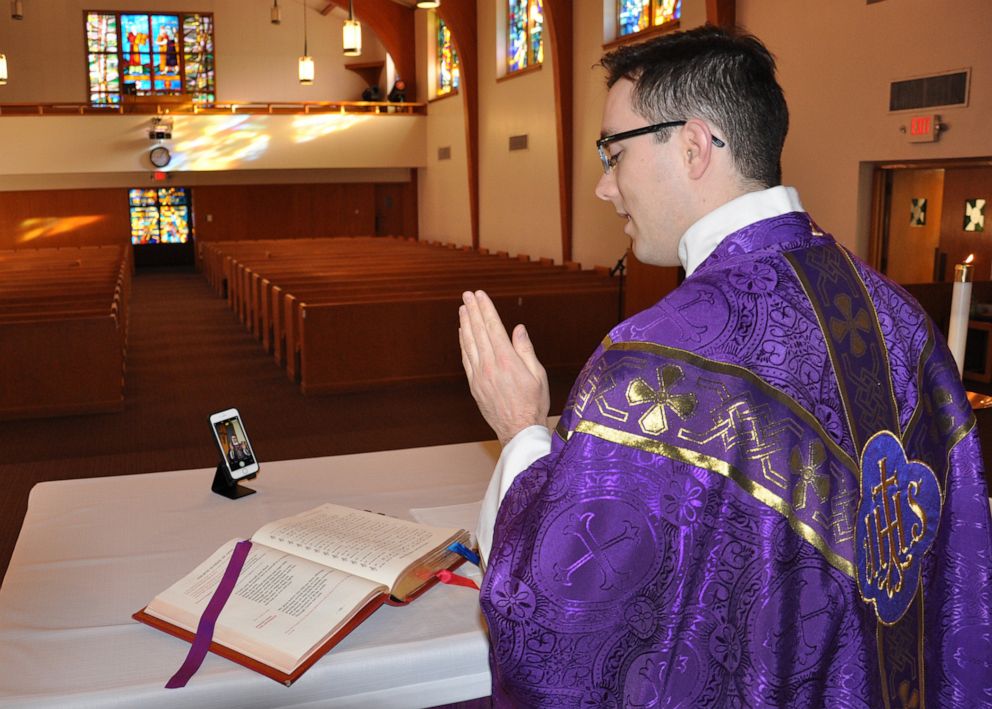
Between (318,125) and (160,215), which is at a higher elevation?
(318,125)

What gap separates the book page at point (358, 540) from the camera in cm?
155

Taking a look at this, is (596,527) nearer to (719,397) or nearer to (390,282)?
(719,397)

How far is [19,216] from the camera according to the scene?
17422 millimetres

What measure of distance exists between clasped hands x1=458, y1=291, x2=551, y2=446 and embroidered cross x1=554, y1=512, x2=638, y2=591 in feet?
0.76

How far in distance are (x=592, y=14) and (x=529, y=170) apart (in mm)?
2702

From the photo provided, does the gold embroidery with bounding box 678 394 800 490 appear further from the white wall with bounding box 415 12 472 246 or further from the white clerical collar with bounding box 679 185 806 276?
the white wall with bounding box 415 12 472 246

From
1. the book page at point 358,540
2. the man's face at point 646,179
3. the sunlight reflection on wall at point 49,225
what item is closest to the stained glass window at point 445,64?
the sunlight reflection on wall at point 49,225

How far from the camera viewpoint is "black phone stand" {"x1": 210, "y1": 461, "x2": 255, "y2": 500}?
81.0 inches

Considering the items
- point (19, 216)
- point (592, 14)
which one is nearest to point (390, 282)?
point (592, 14)

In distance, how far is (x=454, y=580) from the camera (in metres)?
1.60

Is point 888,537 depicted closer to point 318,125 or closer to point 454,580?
point 454,580

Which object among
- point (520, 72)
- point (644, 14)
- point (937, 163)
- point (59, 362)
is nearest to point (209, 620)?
point (59, 362)

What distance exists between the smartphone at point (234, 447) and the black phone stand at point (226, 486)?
2 centimetres

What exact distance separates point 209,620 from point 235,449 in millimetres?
705
